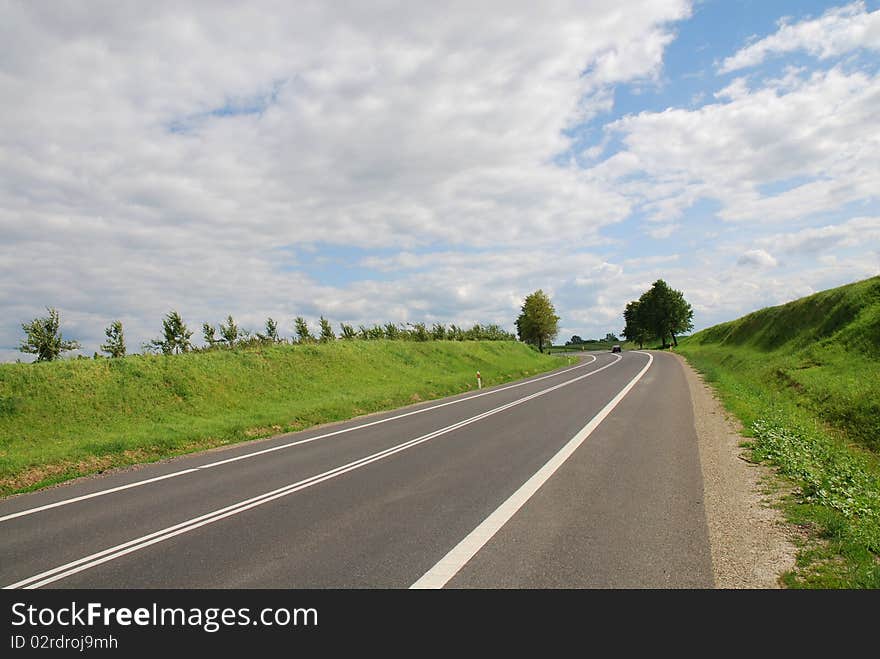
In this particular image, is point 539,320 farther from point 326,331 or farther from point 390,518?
point 390,518

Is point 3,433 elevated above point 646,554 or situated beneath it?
elevated above

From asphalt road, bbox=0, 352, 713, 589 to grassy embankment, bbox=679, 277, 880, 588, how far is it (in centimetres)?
115

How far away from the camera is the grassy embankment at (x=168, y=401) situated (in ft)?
41.0

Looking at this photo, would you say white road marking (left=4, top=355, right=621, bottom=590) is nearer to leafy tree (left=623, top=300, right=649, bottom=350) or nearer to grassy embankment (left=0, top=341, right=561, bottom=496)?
grassy embankment (left=0, top=341, right=561, bottom=496)

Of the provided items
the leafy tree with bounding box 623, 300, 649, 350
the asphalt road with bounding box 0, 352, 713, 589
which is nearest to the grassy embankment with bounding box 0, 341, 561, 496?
the asphalt road with bounding box 0, 352, 713, 589

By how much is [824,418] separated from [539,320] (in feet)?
245

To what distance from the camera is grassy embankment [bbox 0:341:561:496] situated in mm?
12492

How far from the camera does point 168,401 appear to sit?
18.2 m
